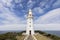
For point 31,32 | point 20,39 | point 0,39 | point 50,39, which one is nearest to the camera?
point 0,39

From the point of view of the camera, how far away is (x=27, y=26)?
1677 inches

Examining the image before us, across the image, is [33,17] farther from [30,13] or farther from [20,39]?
[20,39]

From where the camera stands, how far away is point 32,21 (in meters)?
42.4

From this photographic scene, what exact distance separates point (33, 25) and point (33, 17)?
1562mm

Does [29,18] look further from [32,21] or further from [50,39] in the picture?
[50,39]

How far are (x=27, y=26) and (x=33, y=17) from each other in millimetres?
2120

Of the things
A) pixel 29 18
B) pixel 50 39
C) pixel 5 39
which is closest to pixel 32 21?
pixel 29 18

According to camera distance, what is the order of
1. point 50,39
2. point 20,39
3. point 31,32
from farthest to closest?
point 31,32, point 50,39, point 20,39

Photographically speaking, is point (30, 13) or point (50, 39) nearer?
point (50, 39)

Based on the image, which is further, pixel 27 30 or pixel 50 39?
pixel 27 30

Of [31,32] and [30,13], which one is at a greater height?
[30,13]

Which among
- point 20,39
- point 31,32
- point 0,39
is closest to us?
point 0,39

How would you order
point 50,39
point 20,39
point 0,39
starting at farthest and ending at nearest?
point 50,39
point 20,39
point 0,39

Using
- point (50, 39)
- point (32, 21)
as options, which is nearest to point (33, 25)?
point (32, 21)
